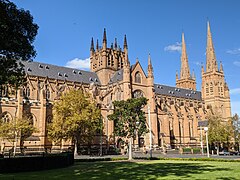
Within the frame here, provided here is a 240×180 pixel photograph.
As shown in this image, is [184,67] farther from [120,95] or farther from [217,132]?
[120,95]

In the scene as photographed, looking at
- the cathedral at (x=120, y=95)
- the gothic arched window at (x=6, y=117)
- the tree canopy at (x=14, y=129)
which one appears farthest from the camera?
the cathedral at (x=120, y=95)

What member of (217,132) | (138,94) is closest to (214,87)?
(217,132)

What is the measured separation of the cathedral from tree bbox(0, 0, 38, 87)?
29.4 m

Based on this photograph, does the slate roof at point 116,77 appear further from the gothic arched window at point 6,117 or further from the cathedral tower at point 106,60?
the gothic arched window at point 6,117

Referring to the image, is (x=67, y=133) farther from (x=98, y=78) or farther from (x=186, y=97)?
(x=186, y=97)

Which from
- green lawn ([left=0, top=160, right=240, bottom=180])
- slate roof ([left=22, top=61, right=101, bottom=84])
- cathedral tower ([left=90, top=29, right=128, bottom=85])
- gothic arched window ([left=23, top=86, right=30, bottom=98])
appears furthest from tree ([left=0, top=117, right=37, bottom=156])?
cathedral tower ([left=90, top=29, right=128, bottom=85])

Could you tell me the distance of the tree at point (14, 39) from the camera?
21.8 metres

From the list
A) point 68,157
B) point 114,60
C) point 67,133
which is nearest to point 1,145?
point 67,133

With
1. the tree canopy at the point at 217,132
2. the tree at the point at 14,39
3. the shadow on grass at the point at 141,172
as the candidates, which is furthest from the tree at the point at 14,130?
the tree canopy at the point at 217,132

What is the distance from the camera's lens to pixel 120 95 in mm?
71062

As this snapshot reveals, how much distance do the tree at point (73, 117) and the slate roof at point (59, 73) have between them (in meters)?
22.2

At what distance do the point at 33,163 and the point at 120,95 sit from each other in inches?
1854

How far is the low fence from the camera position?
76.9ft

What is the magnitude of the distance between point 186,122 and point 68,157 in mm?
66883
